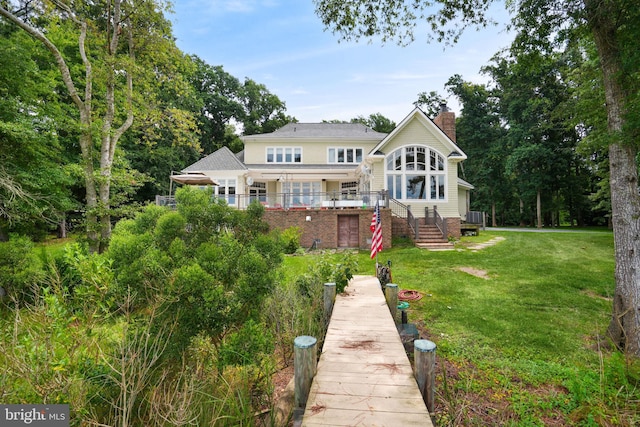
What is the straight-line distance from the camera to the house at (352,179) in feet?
51.7

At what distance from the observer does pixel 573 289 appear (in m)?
8.41

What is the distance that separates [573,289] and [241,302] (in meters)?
9.79

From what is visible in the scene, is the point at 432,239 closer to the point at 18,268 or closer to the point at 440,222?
the point at 440,222

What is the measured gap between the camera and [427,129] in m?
18.1

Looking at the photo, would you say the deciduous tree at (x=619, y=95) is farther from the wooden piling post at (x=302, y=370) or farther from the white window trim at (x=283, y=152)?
the white window trim at (x=283, y=152)

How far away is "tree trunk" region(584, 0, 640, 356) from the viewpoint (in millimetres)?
5246

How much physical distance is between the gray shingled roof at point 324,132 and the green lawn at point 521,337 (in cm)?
1366

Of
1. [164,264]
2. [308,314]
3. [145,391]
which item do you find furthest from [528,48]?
[145,391]

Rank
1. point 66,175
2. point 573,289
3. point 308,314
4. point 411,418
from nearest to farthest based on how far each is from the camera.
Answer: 1. point 411,418
2. point 308,314
3. point 573,289
4. point 66,175

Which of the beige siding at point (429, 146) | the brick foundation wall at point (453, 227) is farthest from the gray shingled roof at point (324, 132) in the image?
the brick foundation wall at point (453, 227)

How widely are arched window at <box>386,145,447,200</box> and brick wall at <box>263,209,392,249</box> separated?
11.3ft

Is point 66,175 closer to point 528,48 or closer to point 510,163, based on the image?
point 528,48

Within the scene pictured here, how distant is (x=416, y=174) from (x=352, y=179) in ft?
18.9

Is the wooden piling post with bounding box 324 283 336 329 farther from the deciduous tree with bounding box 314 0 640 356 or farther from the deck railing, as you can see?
the deck railing
